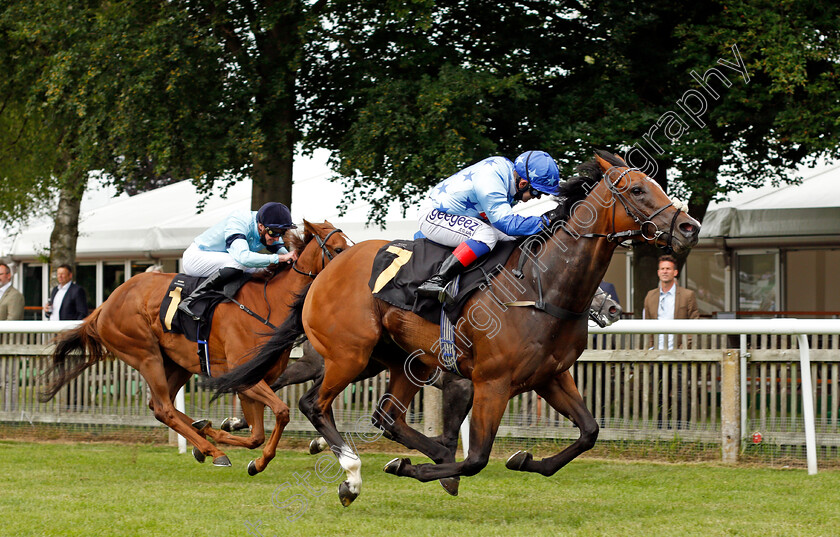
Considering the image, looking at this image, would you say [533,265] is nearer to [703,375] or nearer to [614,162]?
[614,162]

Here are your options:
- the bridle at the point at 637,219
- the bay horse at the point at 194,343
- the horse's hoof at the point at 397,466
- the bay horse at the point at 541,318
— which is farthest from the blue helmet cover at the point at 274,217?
the bridle at the point at 637,219

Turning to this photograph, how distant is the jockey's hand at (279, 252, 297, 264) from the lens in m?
6.49

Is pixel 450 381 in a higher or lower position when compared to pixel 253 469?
higher

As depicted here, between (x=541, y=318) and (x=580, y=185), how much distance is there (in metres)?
0.72

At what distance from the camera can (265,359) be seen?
19.1ft

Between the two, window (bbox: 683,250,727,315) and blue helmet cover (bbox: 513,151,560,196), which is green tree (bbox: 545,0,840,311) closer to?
window (bbox: 683,250,727,315)

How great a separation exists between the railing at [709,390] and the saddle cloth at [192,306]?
419mm

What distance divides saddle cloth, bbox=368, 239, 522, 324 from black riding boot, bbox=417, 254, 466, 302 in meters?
0.05

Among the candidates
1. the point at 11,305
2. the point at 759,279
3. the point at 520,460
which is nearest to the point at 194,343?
the point at 520,460

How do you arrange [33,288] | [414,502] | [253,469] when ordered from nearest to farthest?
1. [414,502]
2. [253,469]
3. [33,288]

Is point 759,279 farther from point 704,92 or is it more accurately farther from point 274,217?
point 274,217

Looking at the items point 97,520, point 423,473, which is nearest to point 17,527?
point 97,520

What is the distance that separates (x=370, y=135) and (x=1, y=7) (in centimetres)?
502

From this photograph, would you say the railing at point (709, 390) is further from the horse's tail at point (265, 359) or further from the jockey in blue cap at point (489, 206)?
the jockey in blue cap at point (489, 206)
